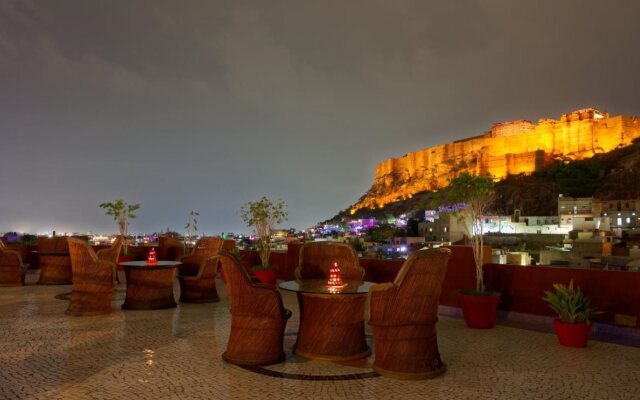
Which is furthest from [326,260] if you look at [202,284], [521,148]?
[521,148]

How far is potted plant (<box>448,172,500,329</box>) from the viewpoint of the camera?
5492 millimetres

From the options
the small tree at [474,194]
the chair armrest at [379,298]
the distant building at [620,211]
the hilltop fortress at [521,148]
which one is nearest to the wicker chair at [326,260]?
the small tree at [474,194]

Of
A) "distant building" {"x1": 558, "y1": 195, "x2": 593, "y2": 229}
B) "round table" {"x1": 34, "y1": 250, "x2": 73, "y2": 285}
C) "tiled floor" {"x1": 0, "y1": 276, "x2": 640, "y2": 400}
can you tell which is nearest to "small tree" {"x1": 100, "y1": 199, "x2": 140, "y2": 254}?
"round table" {"x1": 34, "y1": 250, "x2": 73, "y2": 285}

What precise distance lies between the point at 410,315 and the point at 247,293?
1.40 metres

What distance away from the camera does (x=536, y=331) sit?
5.32m

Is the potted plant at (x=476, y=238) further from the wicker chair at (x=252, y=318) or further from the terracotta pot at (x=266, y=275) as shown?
the terracotta pot at (x=266, y=275)

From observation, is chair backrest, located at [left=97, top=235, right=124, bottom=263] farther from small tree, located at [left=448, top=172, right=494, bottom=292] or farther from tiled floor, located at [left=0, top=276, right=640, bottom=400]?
small tree, located at [left=448, top=172, right=494, bottom=292]

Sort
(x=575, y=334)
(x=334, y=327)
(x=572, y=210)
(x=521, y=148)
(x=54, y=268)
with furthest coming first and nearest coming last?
(x=521, y=148) → (x=572, y=210) → (x=54, y=268) → (x=575, y=334) → (x=334, y=327)

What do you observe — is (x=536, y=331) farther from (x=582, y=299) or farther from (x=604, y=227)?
(x=604, y=227)

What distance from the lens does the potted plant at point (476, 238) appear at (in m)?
5.49

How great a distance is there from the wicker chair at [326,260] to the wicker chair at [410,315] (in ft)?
6.47

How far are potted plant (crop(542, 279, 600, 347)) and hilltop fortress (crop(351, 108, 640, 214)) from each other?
166 ft

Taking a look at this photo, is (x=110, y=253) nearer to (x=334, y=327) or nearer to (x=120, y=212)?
(x=334, y=327)

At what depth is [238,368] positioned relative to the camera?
3785mm
